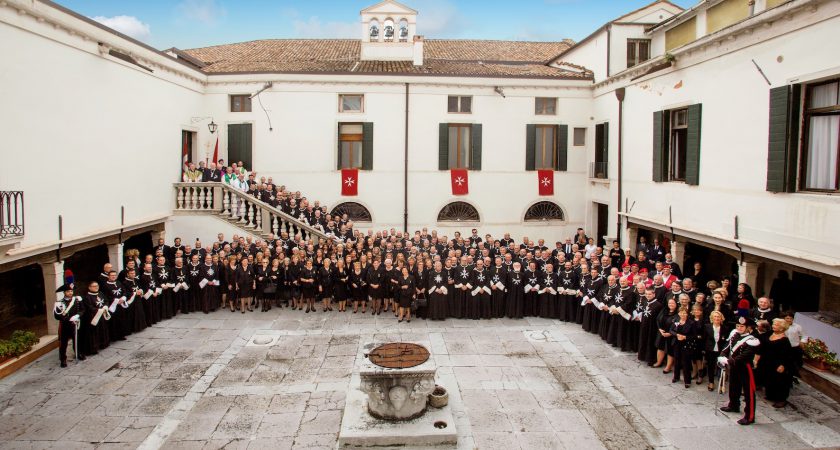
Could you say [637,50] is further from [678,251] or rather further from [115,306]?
[115,306]

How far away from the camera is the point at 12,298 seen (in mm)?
16609

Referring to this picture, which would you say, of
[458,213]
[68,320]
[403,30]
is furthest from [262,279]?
[403,30]

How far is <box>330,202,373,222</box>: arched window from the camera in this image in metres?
22.3

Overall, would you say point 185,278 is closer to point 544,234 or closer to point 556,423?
point 556,423

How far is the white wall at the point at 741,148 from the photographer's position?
11188 mm

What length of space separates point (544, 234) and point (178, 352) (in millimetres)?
14583

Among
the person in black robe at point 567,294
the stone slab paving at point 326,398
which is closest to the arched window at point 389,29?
the person in black robe at point 567,294

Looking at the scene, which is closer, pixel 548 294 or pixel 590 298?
pixel 590 298

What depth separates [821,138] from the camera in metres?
11.4

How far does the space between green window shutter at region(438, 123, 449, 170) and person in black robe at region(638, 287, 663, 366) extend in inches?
446

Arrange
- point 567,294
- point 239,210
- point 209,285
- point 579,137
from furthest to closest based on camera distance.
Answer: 1. point 579,137
2. point 239,210
3. point 209,285
4. point 567,294

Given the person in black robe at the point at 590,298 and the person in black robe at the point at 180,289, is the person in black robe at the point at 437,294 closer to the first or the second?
the person in black robe at the point at 590,298

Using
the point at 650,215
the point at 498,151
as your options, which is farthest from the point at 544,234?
the point at 650,215

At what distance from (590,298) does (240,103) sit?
14.9m
